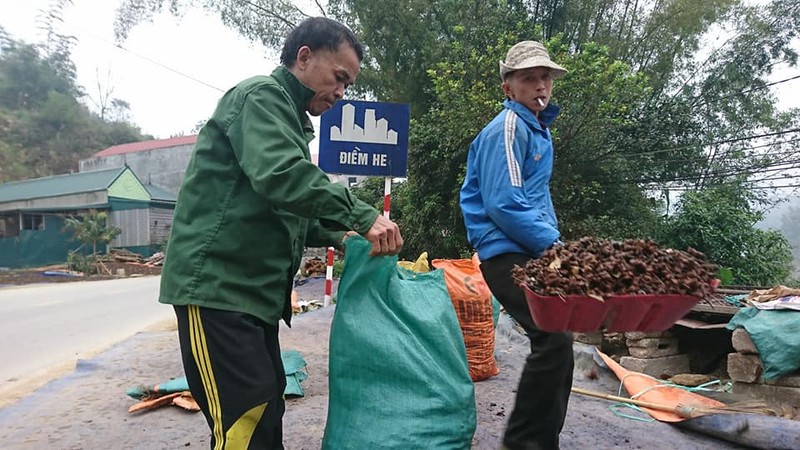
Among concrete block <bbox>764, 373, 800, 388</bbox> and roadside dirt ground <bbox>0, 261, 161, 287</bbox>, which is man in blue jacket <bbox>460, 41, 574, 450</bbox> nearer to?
concrete block <bbox>764, 373, 800, 388</bbox>

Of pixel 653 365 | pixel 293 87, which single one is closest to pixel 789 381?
pixel 653 365

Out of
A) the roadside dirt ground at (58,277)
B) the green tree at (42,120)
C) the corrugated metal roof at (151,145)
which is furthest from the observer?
the green tree at (42,120)

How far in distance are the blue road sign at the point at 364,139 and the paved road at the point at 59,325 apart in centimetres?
282

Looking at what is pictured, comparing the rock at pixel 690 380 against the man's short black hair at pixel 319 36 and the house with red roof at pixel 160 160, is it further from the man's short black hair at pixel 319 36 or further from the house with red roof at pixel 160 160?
the house with red roof at pixel 160 160

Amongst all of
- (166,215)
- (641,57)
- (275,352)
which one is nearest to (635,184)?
(641,57)

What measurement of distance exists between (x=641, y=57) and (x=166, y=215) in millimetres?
21651

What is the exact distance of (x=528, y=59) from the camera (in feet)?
7.29

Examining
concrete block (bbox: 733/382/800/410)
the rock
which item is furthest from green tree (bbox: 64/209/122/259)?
concrete block (bbox: 733/382/800/410)

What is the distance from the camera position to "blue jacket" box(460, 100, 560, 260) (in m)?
2.01

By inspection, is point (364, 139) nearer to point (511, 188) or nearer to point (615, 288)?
point (511, 188)

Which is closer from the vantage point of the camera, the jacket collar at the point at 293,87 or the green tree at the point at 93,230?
the jacket collar at the point at 293,87

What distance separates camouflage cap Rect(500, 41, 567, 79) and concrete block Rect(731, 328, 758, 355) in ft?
8.22

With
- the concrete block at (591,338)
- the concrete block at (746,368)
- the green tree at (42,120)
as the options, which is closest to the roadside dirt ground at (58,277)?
the concrete block at (591,338)

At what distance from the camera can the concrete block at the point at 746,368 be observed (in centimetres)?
364
